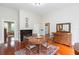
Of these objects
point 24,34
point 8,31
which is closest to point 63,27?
point 24,34

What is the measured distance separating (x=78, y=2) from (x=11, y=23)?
1112mm

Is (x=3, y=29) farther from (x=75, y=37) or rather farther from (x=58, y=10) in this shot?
(x=75, y=37)

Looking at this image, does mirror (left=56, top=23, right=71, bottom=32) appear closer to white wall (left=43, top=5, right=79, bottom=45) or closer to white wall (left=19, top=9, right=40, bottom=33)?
white wall (left=43, top=5, right=79, bottom=45)

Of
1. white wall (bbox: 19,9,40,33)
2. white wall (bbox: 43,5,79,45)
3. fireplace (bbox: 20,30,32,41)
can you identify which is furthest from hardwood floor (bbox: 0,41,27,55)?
white wall (bbox: 43,5,79,45)

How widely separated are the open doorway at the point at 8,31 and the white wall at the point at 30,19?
0.15 metres

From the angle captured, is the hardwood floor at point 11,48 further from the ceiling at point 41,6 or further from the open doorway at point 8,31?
the ceiling at point 41,6

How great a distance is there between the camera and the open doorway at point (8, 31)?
187 cm

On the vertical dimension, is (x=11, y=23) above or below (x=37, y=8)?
below

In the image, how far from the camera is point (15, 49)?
1.88 meters

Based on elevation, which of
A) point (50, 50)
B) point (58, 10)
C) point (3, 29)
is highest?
point (58, 10)

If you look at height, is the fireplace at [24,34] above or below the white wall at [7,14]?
below

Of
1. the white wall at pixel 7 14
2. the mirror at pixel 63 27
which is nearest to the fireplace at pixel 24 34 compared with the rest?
Answer: the white wall at pixel 7 14

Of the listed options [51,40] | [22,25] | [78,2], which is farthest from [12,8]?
[78,2]

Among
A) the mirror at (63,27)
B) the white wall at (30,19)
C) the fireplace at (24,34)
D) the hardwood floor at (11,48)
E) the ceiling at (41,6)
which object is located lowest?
the hardwood floor at (11,48)
